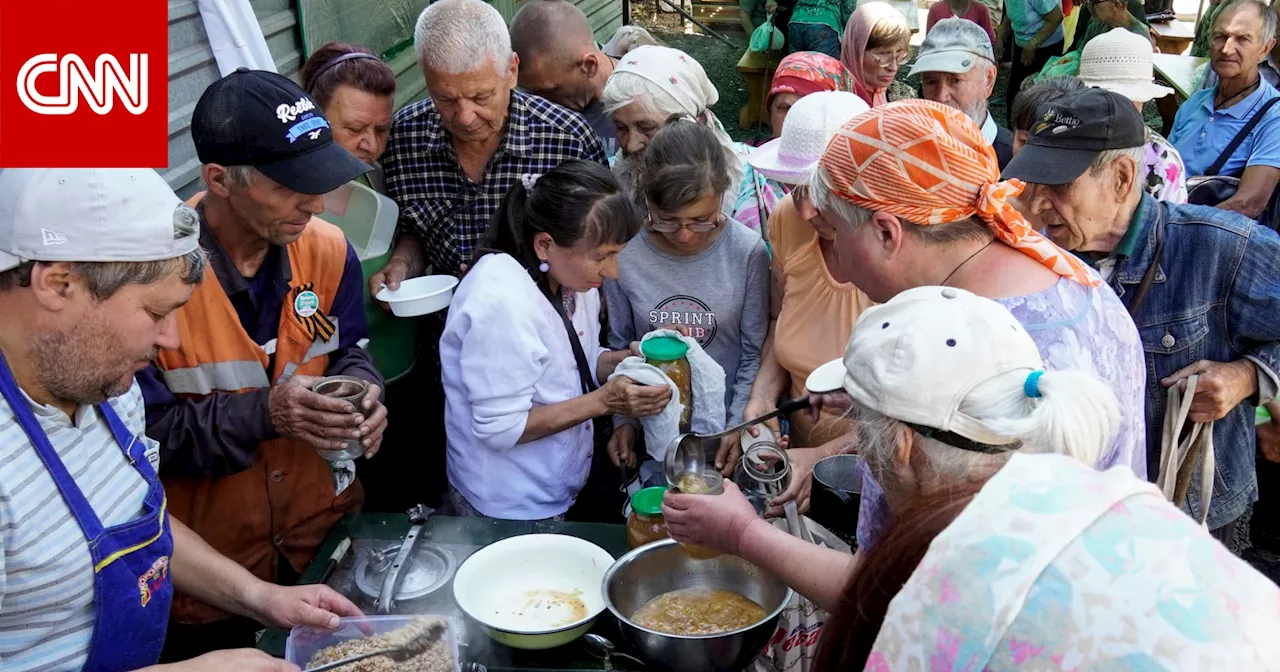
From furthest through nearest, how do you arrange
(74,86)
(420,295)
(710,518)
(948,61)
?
1. (948,61)
2. (420,295)
3. (74,86)
4. (710,518)

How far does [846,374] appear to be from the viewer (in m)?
1.66

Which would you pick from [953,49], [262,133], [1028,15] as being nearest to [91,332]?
[262,133]

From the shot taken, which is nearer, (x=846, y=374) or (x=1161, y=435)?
(x=846, y=374)

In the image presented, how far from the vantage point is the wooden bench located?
935 centimetres

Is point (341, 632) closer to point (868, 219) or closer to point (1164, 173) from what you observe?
point (868, 219)

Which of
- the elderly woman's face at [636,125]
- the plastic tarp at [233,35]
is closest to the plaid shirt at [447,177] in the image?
the elderly woman's face at [636,125]

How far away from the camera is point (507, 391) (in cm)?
270

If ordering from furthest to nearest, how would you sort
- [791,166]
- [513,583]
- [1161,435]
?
[791,166] → [1161,435] → [513,583]

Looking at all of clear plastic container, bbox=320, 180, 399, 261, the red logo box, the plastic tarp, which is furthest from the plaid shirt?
the red logo box

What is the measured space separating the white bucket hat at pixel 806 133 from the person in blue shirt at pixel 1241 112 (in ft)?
9.62

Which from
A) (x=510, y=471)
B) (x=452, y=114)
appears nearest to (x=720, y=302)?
(x=510, y=471)

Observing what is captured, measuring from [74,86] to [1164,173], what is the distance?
13.4 feet

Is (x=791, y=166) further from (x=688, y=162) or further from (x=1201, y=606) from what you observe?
(x=1201, y=606)

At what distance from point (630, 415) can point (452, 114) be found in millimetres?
1545
